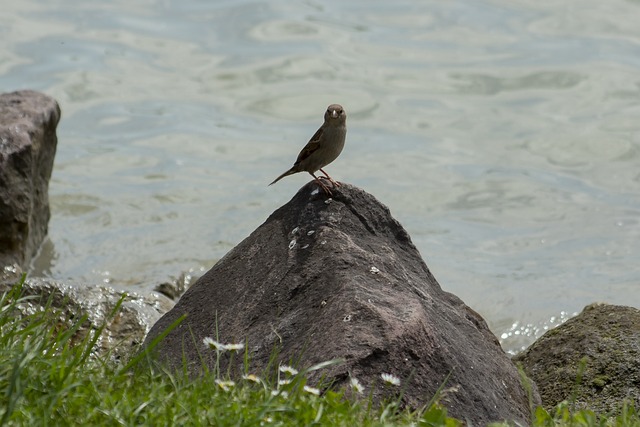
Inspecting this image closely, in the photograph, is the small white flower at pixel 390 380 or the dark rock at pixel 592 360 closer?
the small white flower at pixel 390 380

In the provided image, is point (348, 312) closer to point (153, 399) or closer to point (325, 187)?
point (325, 187)

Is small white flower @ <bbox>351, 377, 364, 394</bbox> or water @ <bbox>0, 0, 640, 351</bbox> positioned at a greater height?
small white flower @ <bbox>351, 377, 364, 394</bbox>

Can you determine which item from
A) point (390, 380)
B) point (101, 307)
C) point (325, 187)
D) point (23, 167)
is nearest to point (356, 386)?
point (390, 380)

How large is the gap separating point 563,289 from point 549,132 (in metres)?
4.20

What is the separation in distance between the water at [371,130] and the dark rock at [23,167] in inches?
40.8

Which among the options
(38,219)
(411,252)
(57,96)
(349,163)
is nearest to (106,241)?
(38,219)

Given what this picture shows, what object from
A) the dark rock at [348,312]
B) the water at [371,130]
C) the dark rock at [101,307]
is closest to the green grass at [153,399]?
the dark rock at [348,312]

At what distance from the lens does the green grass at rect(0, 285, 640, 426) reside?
3979 mm

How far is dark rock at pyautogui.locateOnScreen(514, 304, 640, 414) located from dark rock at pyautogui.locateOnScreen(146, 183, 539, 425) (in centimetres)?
56

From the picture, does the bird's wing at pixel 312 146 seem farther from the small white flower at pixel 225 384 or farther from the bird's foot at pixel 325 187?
the small white flower at pixel 225 384

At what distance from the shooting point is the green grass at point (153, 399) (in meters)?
3.98

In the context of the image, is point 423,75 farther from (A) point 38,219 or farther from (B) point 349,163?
(A) point 38,219

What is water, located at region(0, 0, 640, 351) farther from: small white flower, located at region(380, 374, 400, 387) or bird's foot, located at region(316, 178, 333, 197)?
small white flower, located at region(380, 374, 400, 387)

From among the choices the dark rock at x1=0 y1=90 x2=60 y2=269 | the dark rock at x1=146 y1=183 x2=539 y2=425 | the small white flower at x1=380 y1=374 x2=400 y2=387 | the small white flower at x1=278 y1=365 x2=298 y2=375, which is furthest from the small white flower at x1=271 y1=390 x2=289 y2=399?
the dark rock at x1=0 y1=90 x2=60 y2=269
